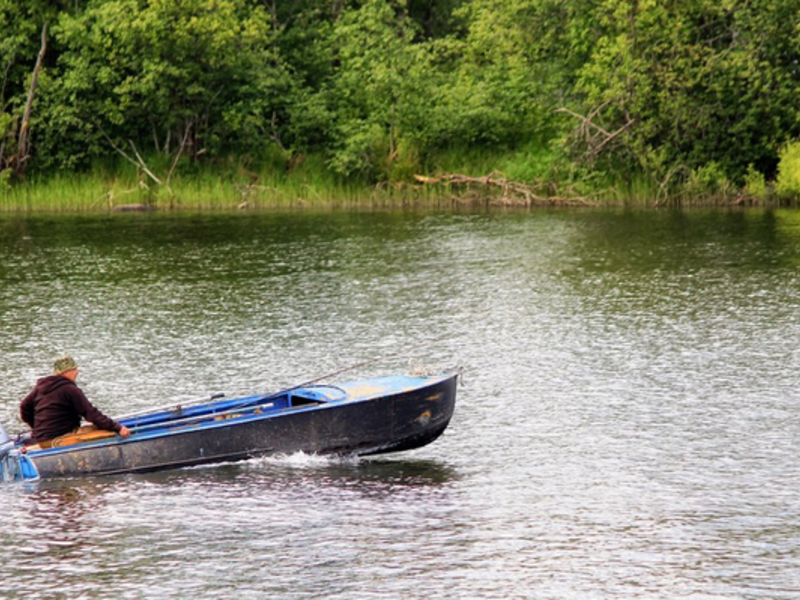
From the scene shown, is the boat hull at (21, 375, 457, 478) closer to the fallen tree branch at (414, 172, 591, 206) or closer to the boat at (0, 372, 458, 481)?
the boat at (0, 372, 458, 481)

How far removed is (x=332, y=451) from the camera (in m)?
17.6

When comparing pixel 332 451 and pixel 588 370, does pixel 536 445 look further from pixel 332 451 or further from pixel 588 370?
pixel 588 370

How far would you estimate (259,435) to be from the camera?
17516mm

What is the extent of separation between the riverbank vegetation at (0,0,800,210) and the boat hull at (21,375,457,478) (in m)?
35.5

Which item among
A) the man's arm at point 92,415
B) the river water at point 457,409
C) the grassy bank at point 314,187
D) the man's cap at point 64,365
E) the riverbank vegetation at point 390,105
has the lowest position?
the river water at point 457,409

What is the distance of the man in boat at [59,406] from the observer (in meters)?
17.3

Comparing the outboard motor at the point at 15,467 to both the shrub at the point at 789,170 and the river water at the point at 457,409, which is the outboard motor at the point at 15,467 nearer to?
the river water at the point at 457,409

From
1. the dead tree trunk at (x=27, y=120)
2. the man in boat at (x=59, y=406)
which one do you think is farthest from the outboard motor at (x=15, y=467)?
the dead tree trunk at (x=27, y=120)

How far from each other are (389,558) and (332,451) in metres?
3.63

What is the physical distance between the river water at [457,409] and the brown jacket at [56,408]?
67cm

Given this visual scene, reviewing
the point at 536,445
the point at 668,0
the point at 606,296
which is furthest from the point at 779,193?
the point at 536,445

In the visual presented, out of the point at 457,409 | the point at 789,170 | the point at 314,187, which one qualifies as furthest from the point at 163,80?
the point at 457,409

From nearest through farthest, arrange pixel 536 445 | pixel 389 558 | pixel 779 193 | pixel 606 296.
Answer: pixel 389 558 < pixel 536 445 < pixel 606 296 < pixel 779 193

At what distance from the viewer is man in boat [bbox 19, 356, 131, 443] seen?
17.3 meters
